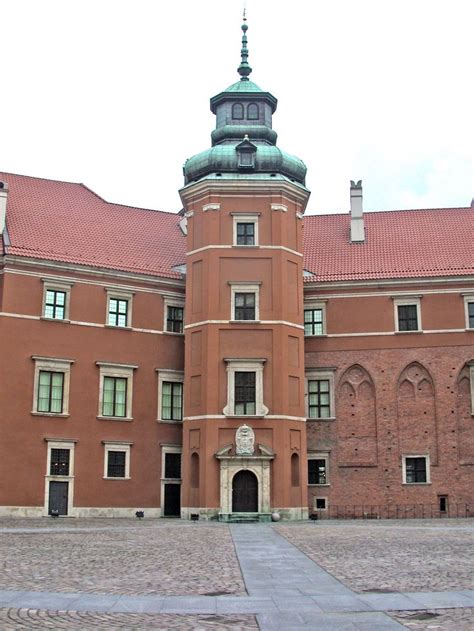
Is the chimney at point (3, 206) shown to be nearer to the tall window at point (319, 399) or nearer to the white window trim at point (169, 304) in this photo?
the white window trim at point (169, 304)

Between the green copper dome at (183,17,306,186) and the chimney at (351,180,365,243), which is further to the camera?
the chimney at (351,180,365,243)

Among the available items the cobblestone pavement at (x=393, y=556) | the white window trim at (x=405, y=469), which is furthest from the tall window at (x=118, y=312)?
the cobblestone pavement at (x=393, y=556)

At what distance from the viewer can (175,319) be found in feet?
130

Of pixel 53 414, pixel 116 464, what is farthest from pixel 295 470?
pixel 53 414

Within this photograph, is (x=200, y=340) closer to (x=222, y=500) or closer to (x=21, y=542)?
(x=222, y=500)

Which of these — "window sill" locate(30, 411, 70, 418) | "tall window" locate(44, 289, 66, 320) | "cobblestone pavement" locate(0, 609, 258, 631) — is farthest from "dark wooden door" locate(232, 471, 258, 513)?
"cobblestone pavement" locate(0, 609, 258, 631)

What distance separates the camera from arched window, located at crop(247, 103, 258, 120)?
41000 mm

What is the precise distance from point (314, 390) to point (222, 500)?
7.81m

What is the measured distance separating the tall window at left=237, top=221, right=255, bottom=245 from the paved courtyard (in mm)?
18019

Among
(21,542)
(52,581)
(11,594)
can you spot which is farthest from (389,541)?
(11,594)

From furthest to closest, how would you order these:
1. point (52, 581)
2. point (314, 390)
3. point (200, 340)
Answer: point (314, 390) → point (200, 340) → point (52, 581)

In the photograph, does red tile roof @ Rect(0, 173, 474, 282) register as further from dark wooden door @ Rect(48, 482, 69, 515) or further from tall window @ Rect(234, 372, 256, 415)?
dark wooden door @ Rect(48, 482, 69, 515)

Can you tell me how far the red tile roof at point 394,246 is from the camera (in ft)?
131

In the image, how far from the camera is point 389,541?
68.8 ft
